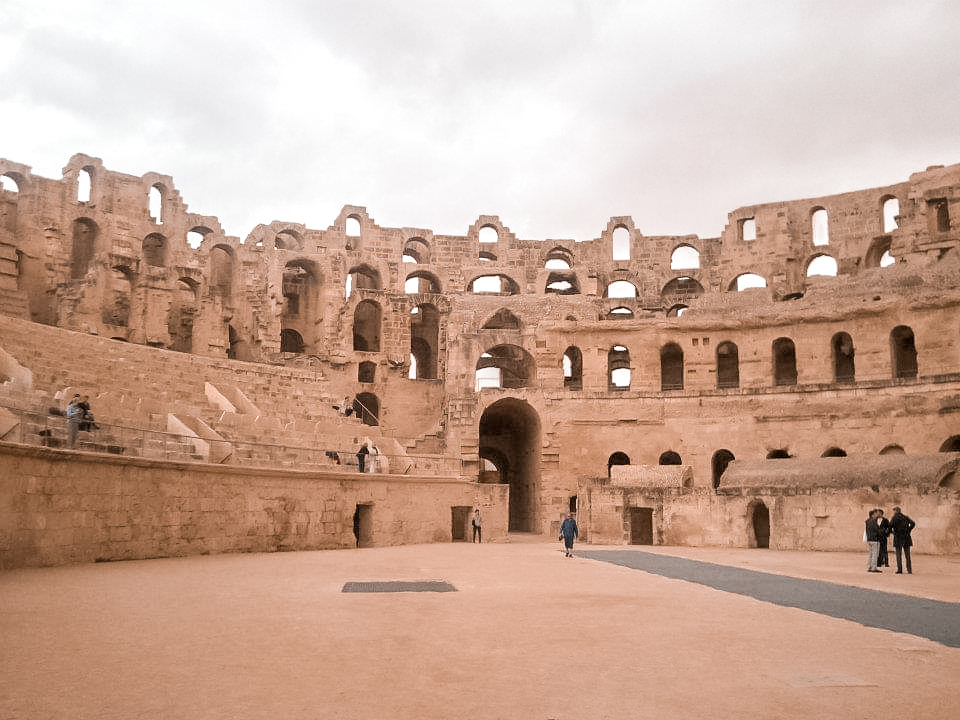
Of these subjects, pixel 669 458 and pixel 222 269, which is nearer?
pixel 669 458

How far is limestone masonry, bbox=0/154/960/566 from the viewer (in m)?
16.9

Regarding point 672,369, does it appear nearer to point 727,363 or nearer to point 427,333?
point 727,363

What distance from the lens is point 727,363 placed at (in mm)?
37500

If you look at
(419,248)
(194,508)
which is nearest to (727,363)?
(419,248)

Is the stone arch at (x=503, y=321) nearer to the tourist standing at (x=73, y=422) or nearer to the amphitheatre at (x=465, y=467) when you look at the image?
the amphitheatre at (x=465, y=467)

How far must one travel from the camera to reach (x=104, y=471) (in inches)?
543

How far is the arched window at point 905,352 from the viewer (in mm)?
32031

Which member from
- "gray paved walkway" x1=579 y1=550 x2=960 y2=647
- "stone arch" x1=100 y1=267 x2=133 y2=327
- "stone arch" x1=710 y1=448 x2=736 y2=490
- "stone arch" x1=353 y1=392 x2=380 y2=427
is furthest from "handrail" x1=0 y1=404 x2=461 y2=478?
"stone arch" x1=100 y1=267 x2=133 y2=327

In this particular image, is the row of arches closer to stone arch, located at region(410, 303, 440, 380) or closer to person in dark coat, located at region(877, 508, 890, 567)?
stone arch, located at region(410, 303, 440, 380)

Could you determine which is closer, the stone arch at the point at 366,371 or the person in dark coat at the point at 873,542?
the person in dark coat at the point at 873,542

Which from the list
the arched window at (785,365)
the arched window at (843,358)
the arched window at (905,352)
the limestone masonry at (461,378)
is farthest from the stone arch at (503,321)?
the arched window at (905,352)

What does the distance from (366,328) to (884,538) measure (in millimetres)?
30168

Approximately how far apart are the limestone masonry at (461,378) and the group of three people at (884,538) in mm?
3967

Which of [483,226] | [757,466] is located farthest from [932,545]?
[483,226]
